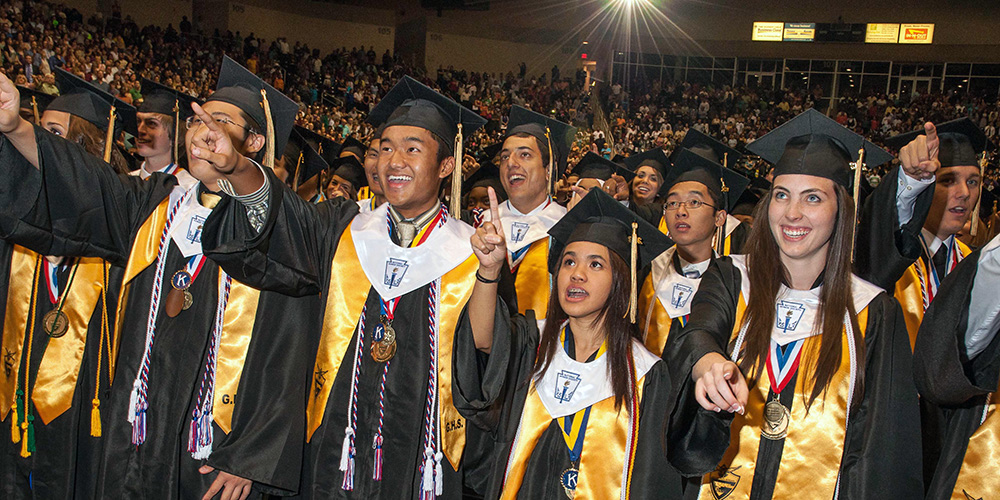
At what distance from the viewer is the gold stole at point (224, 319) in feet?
9.86

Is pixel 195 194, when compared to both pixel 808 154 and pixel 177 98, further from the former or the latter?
pixel 808 154

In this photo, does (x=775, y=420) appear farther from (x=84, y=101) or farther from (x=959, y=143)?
(x=84, y=101)

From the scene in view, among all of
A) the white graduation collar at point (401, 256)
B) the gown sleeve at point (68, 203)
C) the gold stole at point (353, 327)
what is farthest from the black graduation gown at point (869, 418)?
the gown sleeve at point (68, 203)

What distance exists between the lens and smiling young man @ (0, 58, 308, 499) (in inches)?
114

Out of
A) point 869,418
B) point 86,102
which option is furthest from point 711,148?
point 86,102

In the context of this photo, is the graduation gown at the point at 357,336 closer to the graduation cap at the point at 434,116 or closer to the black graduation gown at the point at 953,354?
the graduation cap at the point at 434,116

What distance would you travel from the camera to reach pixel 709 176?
4.56 m

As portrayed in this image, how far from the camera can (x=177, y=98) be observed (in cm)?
383

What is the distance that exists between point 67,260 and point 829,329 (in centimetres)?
319

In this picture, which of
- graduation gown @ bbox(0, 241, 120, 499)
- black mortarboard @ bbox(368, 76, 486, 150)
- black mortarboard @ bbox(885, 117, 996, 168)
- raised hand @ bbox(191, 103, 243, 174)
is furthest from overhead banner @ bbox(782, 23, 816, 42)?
raised hand @ bbox(191, 103, 243, 174)

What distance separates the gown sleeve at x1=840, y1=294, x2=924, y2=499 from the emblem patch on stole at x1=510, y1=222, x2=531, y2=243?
91.0 inches

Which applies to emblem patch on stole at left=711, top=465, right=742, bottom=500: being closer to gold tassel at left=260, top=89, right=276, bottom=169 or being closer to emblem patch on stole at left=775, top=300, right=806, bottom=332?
emblem patch on stole at left=775, top=300, right=806, bottom=332

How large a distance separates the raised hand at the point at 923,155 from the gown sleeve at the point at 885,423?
561 mm

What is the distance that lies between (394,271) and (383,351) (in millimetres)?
324
